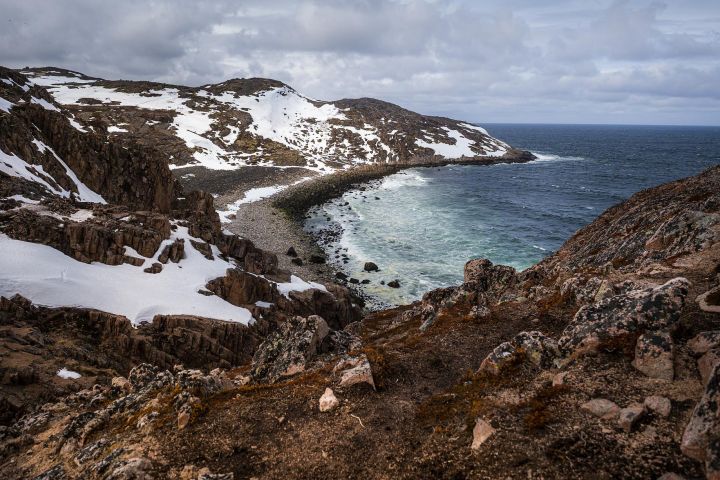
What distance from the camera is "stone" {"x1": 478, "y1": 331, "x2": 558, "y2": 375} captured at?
37.9 ft

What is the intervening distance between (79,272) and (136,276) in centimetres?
357

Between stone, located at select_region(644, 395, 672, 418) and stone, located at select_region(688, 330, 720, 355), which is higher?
stone, located at select_region(688, 330, 720, 355)

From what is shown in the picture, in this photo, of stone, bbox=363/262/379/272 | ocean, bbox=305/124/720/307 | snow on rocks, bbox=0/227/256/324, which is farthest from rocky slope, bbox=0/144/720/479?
stone, bbox=363/262/379/272

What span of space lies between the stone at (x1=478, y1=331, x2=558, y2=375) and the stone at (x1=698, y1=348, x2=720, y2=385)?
3.36 meters

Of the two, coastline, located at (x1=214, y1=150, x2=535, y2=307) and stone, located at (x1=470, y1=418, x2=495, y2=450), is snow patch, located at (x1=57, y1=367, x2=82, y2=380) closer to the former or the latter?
stone, located at (x1=470, y1=418, x2=495, y2=450)

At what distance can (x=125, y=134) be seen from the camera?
375ft

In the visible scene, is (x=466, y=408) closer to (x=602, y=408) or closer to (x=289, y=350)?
(x=602, y=408)

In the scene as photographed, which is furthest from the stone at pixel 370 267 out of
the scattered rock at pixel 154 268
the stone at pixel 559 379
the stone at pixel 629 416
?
the stone at pixel 629 416

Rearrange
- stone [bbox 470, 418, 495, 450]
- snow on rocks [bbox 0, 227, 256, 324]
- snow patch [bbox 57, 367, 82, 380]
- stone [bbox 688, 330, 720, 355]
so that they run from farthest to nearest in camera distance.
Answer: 1. snow on rocks [bbox 0, 227, 256, 324]
2. snow patch [bbox 57, 367, 82, 380]
3. stone [bbox 688, 330, 720, 355]
4. stone [bbox 470, 418, 495, 450]

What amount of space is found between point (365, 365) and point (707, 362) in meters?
8.85

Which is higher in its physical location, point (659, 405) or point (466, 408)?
point (659, 405)

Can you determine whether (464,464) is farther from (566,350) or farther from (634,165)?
(634,165)

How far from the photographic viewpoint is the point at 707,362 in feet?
28.6

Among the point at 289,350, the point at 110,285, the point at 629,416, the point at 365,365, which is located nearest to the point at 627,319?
the point at 629,416
